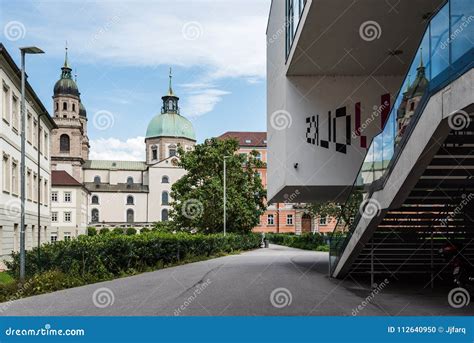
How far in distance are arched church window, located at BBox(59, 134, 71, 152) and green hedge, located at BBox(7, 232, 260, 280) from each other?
83.1 meters

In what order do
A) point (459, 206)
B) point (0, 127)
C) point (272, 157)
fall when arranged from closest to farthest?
1. point (459, 206)
2. point (272, 157)
3. point (0, 127)

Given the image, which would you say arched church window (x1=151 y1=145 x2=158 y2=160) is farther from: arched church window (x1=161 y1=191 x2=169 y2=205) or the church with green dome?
arched church window (x1=161 y1=191 x2=169 y2=205)

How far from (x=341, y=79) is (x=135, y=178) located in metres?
111

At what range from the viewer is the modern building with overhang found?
8.73m

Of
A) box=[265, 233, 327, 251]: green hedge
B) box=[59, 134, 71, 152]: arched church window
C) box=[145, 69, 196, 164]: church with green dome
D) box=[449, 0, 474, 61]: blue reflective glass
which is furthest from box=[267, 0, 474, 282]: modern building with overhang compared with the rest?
box=[145, 69, 196, 164]: church with green dome

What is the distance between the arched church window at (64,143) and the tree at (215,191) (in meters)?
61.2

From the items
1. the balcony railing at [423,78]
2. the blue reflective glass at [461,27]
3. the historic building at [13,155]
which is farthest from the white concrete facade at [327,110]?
the historic building at [13,155]

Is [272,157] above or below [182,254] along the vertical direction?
above

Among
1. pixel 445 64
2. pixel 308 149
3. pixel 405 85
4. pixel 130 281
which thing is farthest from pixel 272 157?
pixel 445 64

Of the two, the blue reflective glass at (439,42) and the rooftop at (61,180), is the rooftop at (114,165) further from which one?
the blue reflective glass at (439,42)

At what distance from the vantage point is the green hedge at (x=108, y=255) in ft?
55.8

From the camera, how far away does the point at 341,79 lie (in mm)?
20375

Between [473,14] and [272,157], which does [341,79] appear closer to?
[272,157]


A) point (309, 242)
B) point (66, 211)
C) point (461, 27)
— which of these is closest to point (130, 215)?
point (66, 211)
